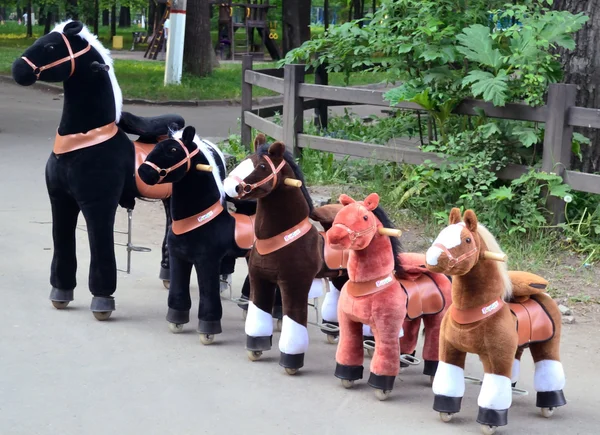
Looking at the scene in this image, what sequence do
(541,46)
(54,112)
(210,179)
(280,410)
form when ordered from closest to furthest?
(280,410), (210,179), (541,46), (54,112)

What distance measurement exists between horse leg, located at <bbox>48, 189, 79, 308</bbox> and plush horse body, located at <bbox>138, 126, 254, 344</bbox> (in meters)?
1.02

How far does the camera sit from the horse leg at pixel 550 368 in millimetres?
4883

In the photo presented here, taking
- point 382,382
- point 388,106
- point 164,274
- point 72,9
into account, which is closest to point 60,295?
point 164,274

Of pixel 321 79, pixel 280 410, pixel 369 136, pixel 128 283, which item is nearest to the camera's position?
pixel 280 410

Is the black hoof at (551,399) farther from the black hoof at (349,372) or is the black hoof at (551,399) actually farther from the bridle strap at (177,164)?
the bridle strap at (177,164)

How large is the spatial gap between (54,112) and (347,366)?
1432cm

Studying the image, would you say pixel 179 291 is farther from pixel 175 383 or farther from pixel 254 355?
pixel 175 383

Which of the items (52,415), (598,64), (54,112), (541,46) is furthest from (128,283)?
(54,112)

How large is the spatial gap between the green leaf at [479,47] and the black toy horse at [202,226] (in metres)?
3.11

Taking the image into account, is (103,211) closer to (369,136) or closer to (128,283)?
(128,283)

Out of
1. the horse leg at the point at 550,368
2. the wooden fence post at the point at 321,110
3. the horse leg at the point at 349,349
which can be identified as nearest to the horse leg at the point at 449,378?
the horse leg at the point at 550,368

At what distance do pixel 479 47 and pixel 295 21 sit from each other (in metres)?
17.8

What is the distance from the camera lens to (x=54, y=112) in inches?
715

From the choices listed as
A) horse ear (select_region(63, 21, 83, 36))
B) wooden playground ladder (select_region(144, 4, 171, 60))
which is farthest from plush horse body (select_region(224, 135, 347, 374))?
wooden playground ladder (select_region(144, 4, 171, 60))
